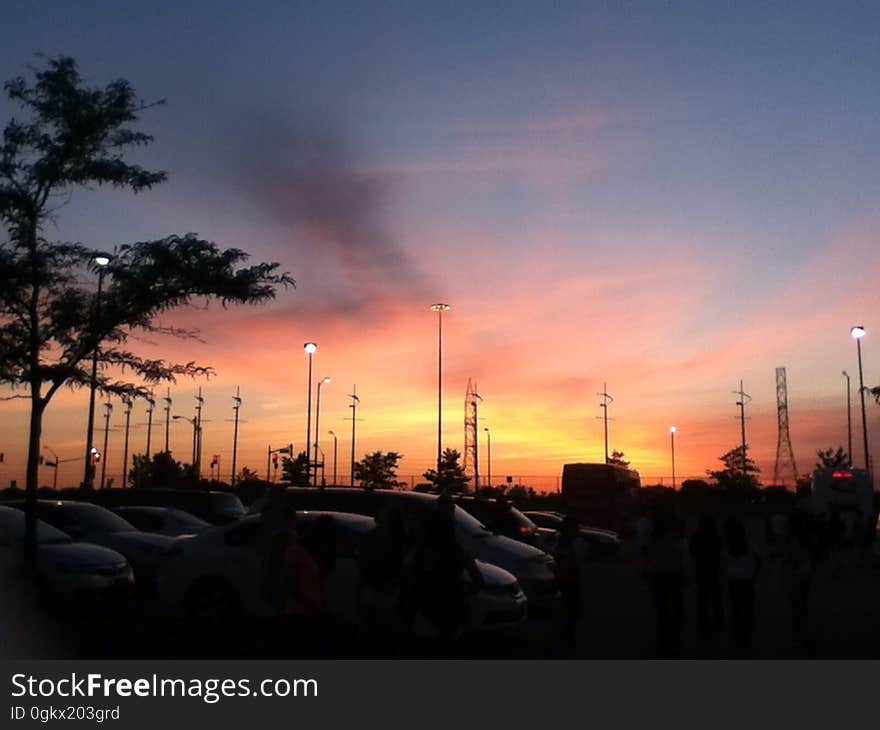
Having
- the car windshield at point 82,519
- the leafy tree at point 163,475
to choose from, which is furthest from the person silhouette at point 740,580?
the leafy tree at point 163,475

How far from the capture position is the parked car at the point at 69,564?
13594 mm

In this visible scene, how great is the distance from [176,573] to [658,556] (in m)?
6.29

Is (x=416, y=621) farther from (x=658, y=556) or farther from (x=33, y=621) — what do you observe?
(x=33, y=621)

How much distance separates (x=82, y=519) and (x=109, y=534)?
2.18 feet

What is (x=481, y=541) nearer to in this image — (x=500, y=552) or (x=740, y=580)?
(x=500, y=552)

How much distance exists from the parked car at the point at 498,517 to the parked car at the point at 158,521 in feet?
19.4

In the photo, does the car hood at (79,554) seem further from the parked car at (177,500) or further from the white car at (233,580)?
the parked car at (177,500)

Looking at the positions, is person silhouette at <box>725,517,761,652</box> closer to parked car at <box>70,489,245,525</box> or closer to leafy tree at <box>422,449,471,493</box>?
parked car at <box>70,489,245,525</box>

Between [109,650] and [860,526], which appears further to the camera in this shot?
[860,526]

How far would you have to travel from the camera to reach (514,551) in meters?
15.0

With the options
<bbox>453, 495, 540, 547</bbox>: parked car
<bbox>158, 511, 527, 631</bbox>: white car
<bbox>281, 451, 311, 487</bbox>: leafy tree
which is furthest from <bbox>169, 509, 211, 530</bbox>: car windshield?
<bbox>281, 451, 311, 487</bbox>: leafy tree

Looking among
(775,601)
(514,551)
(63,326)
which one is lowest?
(775,601)
